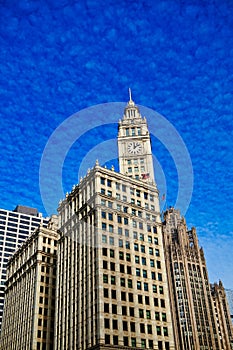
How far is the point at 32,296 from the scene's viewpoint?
113 m

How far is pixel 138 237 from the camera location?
97.1m

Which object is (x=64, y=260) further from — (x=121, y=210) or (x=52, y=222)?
(x=52, y=222)

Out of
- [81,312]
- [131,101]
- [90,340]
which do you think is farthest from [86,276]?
[131,101]

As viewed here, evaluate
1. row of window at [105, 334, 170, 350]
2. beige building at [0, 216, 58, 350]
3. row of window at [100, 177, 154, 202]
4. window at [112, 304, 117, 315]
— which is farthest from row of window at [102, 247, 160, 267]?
beige building at [0, 216, 58, 350]

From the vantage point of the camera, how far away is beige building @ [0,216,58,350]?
10669 cm

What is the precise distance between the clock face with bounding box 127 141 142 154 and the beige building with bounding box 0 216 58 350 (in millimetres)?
35200

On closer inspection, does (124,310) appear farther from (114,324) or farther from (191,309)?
(191,309)

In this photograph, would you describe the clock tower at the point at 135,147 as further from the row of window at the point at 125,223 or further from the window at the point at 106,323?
the window at the point at 106,323

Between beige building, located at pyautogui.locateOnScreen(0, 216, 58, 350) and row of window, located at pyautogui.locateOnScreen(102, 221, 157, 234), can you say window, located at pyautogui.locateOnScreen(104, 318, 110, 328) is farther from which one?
beige building, located at pyautogui.locateOnScreen(0, 216, 58, 350)

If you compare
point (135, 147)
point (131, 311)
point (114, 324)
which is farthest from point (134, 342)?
point (135, 147)

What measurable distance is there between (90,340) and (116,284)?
12.2 meters

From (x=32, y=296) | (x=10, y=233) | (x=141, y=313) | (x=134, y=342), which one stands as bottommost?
(x=134, y=342)

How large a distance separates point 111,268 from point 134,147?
193 feet

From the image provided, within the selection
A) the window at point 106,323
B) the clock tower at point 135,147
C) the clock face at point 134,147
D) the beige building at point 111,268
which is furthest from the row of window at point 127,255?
the clock face at point 134,147
